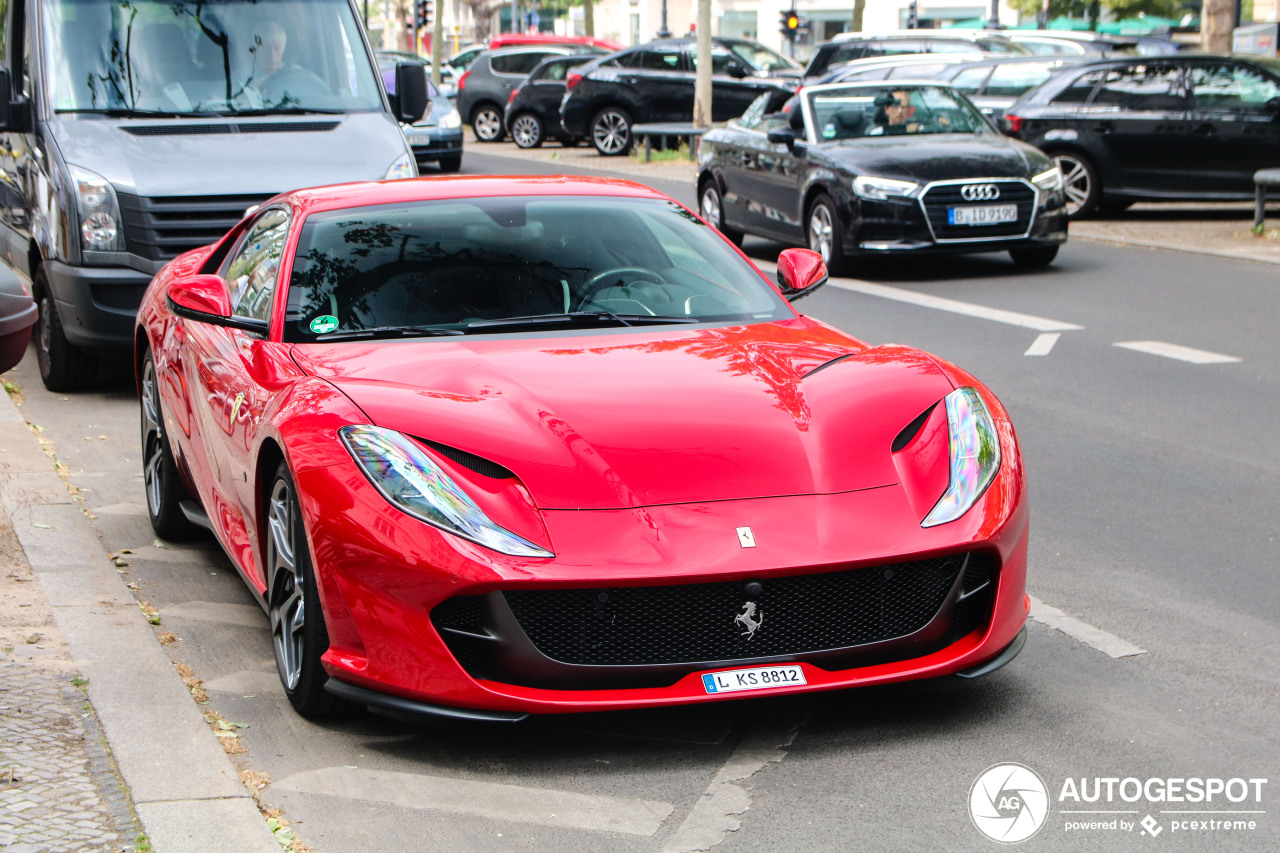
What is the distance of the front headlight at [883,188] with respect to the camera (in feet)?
45.1

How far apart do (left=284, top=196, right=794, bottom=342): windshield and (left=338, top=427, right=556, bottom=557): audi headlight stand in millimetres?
991

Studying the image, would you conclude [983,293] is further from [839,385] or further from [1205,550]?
[839,385]

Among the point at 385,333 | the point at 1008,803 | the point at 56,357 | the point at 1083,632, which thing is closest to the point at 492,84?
Result: the point at 56,357

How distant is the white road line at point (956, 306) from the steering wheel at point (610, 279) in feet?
21.0

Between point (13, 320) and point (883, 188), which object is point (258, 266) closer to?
point (13, 320)

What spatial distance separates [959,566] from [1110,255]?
12.0 metres

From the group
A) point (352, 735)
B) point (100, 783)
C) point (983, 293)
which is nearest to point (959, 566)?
point (352, 735)

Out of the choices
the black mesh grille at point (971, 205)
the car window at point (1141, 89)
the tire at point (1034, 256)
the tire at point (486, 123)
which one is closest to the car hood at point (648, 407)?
the black mesh grille at point (971, 205)

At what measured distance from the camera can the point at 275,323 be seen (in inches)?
197

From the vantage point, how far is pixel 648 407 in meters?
4.22

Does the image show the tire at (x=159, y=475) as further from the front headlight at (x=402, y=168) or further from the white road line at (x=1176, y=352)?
the white road line at (x=1176, y=352)

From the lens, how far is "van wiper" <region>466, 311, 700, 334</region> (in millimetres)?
5016

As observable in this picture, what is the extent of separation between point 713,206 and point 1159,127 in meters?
4.62

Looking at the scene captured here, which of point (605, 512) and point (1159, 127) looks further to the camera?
point (1159, 127)
